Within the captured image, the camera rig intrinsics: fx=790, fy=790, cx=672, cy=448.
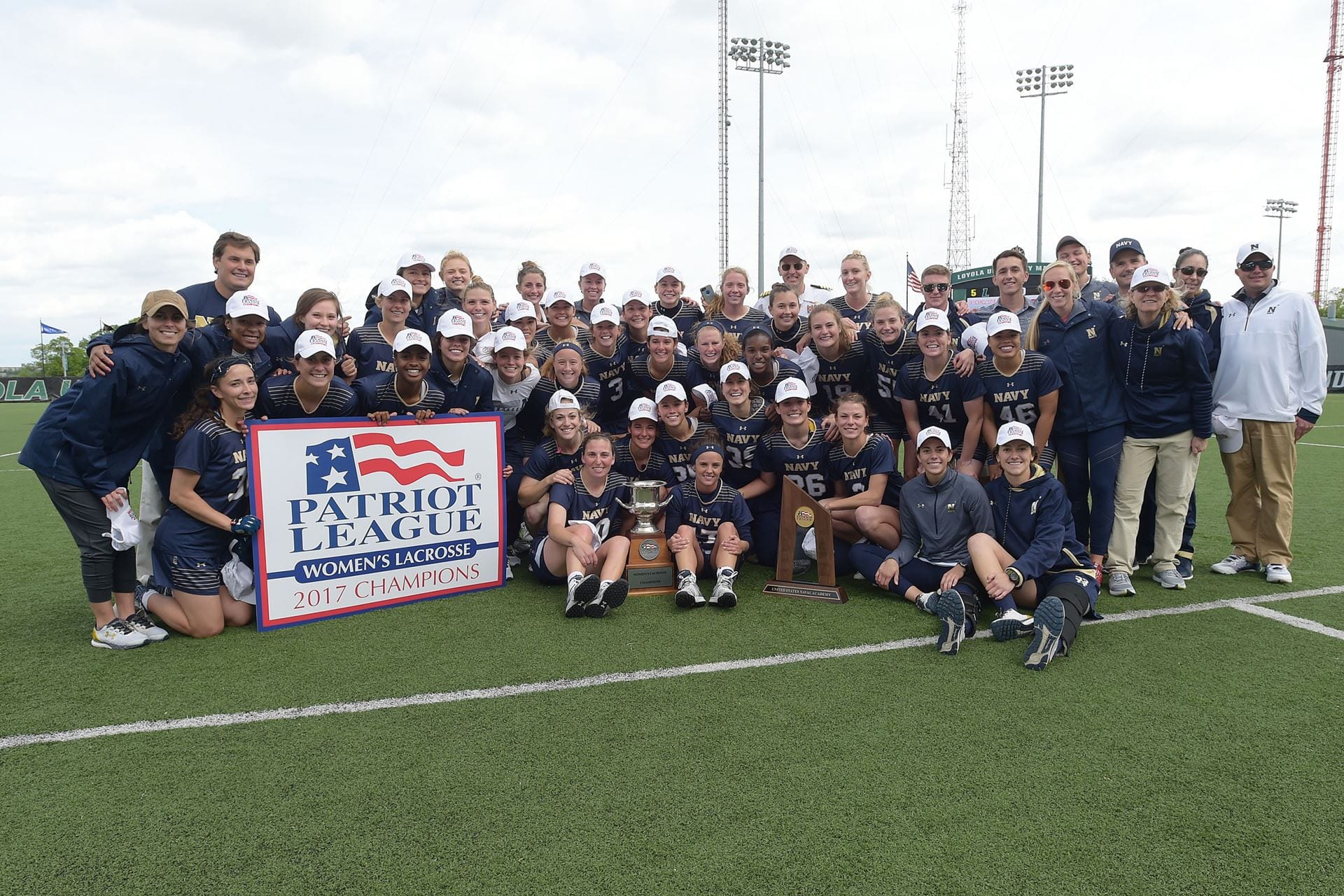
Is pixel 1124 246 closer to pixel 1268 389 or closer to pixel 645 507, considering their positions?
pixel 1268 389

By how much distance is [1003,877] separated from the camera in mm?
2332

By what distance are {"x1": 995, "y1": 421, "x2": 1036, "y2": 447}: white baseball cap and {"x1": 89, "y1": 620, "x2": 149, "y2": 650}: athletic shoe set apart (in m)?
5.12

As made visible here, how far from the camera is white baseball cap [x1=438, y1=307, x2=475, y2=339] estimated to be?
17.6 ft

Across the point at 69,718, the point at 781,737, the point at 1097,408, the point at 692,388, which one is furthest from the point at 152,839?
the point at 1097,408

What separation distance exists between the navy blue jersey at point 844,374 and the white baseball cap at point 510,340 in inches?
91.0

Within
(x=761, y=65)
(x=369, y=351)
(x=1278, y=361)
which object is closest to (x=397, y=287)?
(x=369, y=351)

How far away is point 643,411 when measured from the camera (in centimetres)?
570

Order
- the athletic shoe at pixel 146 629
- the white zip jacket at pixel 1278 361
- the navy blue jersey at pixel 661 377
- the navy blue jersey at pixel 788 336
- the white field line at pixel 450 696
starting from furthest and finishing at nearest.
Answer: the navy blue jersey at pixel 788 336
the navy blue jersey at pixel 661 377
the white zip jacket at pixel 1278 361
the athletic shoe at pixel 146 629
the white field line at pixel 450 696

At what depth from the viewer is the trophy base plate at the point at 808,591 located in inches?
203

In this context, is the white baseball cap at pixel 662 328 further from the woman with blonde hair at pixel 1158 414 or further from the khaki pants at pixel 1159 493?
the khaki pants at pixel 1159 493

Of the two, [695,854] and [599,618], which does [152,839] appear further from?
[599,618]

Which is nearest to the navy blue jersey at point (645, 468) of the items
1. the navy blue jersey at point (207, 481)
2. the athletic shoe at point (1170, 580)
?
the navy blue jersey at point (207, 481)

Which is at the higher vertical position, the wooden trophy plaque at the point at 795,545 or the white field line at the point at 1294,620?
the wooden trophy plaque at the point at 795,545

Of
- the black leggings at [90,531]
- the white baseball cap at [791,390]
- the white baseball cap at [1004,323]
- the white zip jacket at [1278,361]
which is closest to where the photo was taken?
the black leggings at [90,531]
